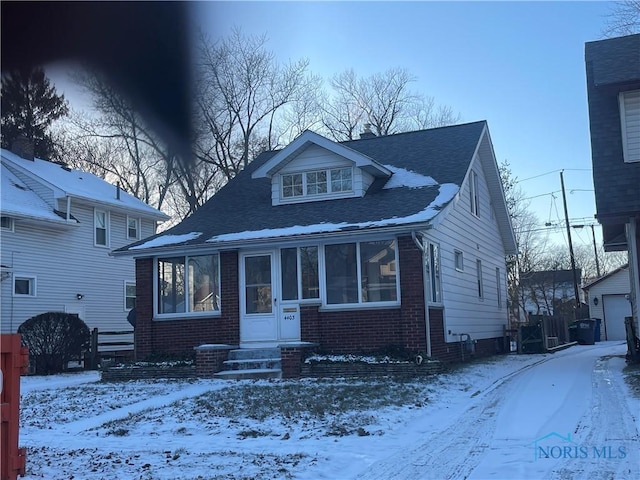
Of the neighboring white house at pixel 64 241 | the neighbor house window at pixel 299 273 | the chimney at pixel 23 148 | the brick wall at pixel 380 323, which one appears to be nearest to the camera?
the brick wall at pixel 380 323

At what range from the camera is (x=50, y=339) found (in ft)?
57.3

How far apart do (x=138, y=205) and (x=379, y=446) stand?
21.1m

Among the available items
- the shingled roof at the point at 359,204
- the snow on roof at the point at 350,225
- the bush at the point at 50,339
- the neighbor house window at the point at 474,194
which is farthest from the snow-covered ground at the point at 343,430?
the neighbor house window at the point at 474,194

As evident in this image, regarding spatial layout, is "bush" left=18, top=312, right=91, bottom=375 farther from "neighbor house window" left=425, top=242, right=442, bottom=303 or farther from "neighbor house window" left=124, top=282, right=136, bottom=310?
"neighbor house window" left=425, top=242, right=442, bottom=303

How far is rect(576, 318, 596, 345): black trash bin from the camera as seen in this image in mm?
26109

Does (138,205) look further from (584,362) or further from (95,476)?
(95,476)

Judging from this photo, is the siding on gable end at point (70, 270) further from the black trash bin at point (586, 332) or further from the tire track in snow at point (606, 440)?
the black trash bin at point (586, 332)

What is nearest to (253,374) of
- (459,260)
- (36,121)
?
(459,260)

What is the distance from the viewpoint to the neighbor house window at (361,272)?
13.7m

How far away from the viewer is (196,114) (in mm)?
28719

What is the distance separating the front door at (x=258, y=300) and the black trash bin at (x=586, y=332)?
53.5 ft

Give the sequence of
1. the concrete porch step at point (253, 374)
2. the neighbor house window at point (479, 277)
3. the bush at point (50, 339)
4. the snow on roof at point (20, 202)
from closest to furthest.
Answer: the concrete porch step at point (253, 374), the bush at point (50, 339), the neighbor house window at point (479, 277), the snow on roof at point (20, 202)

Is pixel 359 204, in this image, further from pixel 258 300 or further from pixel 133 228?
pixel 133 228

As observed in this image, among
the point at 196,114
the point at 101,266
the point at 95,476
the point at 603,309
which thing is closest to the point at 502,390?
the point at 95,476
